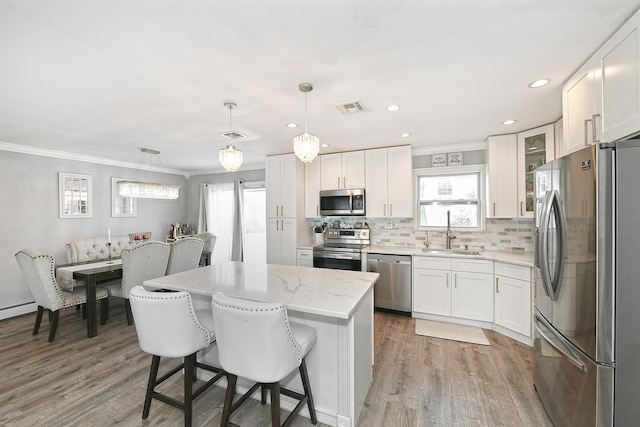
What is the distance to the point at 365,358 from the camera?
6.90 ft

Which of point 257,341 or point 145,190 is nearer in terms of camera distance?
point 257,341

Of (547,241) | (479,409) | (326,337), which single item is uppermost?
(547,241)

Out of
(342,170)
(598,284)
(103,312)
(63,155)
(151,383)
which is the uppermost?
(63,155)

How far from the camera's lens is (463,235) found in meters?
4.05

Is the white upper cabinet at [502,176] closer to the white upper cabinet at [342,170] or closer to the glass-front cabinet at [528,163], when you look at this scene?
the glass-front cabinet at [528,163]

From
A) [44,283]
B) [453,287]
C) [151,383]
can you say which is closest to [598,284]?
[453,287]

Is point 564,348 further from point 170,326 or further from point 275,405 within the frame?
point 170,326

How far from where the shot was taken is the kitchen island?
1747 mm

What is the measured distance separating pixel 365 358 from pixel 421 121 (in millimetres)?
2437

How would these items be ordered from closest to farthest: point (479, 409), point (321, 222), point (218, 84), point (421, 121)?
1. point (479, 409)
2. point (218, 84)
3. point (421, 121)
4. point (321, 222)

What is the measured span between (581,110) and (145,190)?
497cm

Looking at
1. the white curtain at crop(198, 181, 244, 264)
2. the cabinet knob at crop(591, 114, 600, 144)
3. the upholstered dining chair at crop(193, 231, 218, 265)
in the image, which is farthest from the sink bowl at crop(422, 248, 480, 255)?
the white curtain at crop(198, 181, 244, 264)

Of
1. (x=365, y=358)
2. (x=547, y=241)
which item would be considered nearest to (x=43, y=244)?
(x=365, y=358)

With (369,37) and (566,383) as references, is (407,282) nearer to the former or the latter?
(566,383)
